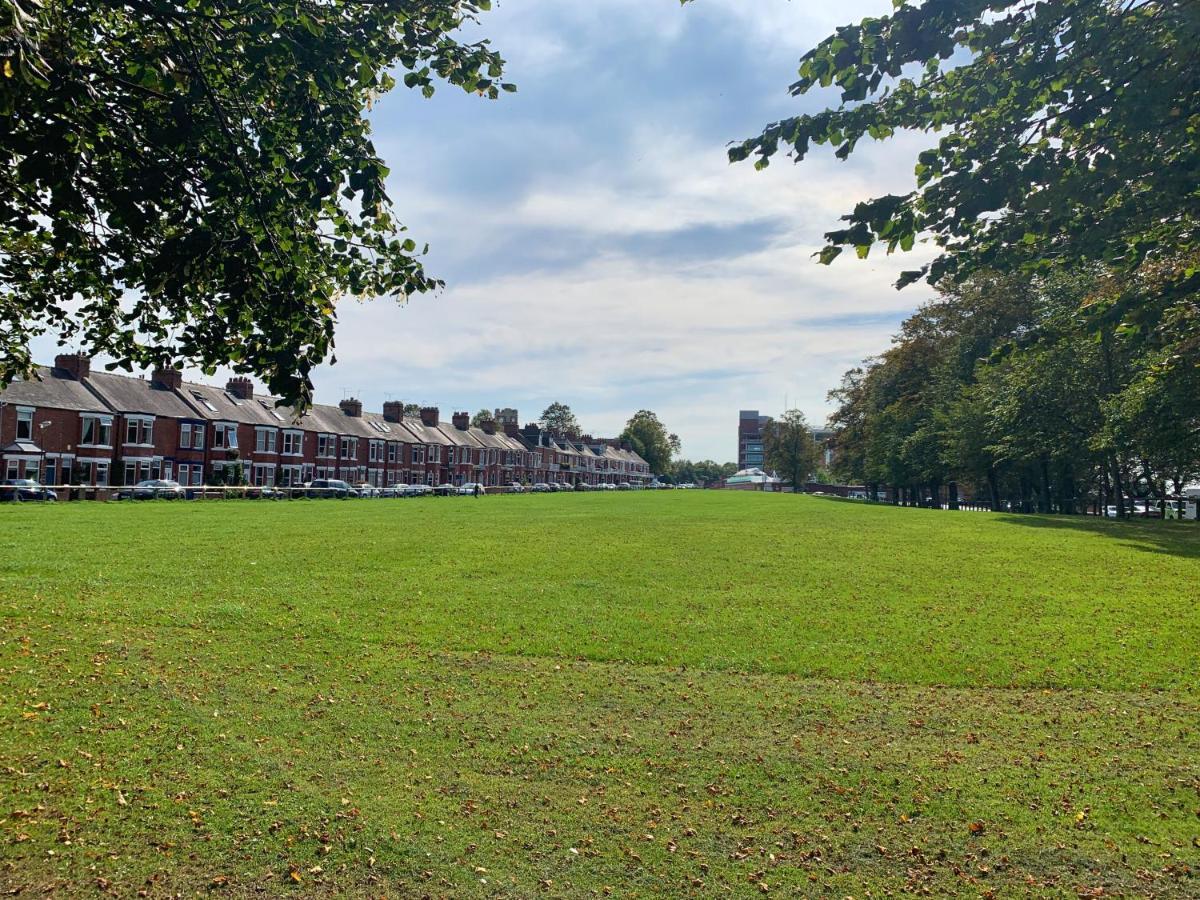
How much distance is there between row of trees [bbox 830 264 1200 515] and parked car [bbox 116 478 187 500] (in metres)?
54.8

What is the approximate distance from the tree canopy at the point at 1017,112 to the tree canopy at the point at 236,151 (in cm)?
391

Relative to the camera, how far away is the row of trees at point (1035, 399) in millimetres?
21047

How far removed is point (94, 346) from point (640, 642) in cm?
885

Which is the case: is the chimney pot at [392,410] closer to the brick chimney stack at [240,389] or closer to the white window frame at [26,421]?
the brick chimney stack at [240,389]

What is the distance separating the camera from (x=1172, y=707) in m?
9.57

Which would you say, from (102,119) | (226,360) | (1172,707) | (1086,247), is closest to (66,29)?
(102,119)

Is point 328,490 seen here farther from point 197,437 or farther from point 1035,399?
point 1035,399

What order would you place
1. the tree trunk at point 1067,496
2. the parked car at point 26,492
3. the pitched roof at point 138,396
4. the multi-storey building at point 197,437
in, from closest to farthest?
the parked car at point 26,492
the multi-storey building at point 197,437
the tree trunk at point 1067,496
the pitched roof at point 138,396

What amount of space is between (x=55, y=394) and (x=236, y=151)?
6452cm

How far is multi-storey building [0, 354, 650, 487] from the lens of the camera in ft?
193

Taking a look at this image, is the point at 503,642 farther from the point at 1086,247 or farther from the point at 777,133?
the point at 1086,247

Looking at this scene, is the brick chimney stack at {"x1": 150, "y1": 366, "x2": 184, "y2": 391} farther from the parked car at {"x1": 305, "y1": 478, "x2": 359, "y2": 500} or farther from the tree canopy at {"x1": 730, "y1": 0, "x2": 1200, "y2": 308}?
the tree canopy at {"x1": 730, "y1": 0, "x2": 1200, "y2": 308}

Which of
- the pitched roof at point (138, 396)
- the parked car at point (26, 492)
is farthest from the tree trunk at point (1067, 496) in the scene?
the pitched roof at point (138, 396)

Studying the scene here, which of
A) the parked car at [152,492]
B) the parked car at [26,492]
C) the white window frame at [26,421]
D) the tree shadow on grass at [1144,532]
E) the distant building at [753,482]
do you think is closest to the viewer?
the tree shadow on grass at [1144,532]
